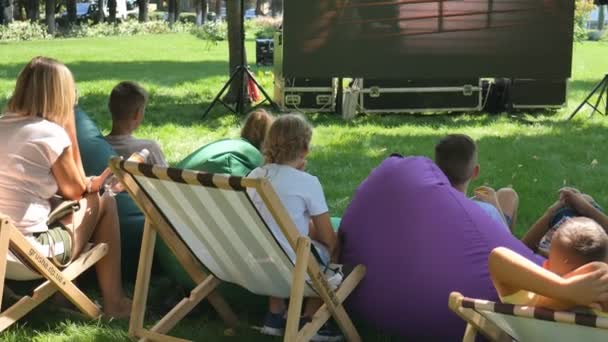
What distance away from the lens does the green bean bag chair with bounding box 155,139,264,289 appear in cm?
421

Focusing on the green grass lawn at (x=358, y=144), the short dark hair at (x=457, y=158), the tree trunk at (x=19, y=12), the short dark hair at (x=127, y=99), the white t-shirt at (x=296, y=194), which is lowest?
the green grass lawn at (x=358, y=144)

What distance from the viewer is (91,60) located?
69.5ft

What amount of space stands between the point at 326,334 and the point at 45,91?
5.40 ft

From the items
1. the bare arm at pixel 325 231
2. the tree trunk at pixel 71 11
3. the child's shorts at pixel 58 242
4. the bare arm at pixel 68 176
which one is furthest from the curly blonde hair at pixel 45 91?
the tree trunk at pixel 71 11

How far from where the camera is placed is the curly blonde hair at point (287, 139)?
12.2 ft

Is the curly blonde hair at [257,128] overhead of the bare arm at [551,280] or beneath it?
overhead

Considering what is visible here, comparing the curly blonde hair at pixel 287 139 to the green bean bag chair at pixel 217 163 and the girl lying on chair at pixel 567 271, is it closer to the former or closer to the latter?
the green bean bag chair at pixel 217 163

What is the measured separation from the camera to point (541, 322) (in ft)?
8.54

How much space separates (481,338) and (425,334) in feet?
0.88

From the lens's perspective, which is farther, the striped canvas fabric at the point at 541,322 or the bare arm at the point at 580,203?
the bare arm at the point at 580,203

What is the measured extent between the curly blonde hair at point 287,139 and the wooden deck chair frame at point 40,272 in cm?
95

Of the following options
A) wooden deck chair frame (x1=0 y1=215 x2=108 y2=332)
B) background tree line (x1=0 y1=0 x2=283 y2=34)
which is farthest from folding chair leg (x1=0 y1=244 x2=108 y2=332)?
background tree line (x1=0 y1=0 x2=283 y2=34)

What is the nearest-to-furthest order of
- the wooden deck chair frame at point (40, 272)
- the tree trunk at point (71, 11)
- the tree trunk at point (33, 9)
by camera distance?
the wooden deck chair frame at point (40, 272) < the tree trunk at point (71, 11) < the tree trunk at point (33, 9)

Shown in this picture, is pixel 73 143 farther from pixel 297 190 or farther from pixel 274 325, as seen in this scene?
pixel 274 325
